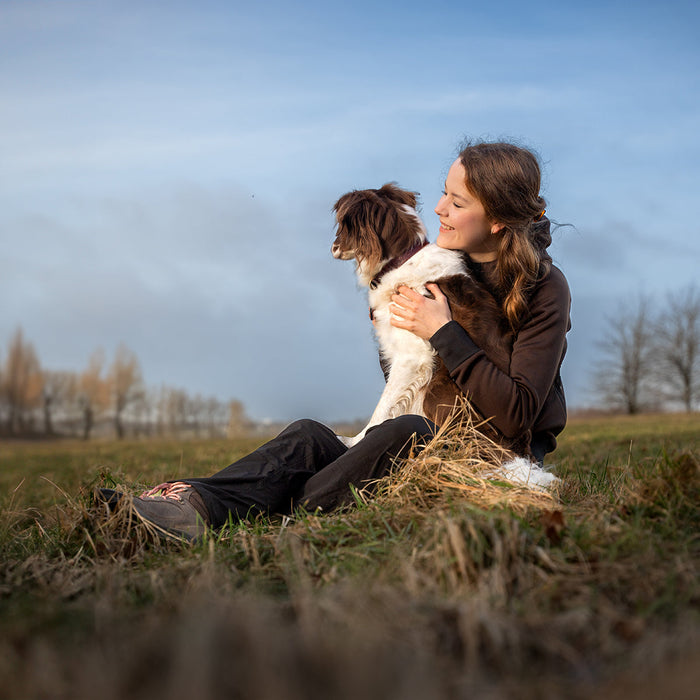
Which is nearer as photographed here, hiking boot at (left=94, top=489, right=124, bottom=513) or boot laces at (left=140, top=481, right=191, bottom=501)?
hiking boot at (left=94, top=489, right=124, bottom=513)

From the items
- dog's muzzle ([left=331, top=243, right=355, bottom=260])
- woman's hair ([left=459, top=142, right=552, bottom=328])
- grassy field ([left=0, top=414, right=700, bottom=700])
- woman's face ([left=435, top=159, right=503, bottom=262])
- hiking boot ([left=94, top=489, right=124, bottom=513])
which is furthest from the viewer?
dog's muzzle ([left=331, top=243, right=355, bottom=260])

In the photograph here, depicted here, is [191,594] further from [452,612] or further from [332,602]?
[452,612]

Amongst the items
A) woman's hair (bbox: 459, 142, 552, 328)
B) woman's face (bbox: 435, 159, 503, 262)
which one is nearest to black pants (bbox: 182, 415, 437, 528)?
woman's hair (bbox: 459, 142, 552, 328)

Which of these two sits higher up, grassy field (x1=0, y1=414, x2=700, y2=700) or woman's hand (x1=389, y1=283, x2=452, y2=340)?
woman's hand (x1=389, y1=283, x2=452, y2=340)

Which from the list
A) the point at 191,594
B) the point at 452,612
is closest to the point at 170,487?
the point at 191,594

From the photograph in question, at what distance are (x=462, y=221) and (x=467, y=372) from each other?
0.85 m

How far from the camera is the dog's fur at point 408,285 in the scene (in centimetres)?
336

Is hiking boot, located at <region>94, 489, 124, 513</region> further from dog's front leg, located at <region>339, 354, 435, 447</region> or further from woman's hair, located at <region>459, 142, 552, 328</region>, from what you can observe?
woman's hair, located at <region>459, 142, 552, 328</region>

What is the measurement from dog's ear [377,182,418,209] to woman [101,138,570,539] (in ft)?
1.44

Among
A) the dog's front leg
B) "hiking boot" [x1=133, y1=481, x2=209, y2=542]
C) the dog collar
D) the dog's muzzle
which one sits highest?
the dog's muzzle

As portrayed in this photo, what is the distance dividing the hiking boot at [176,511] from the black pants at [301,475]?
45mm

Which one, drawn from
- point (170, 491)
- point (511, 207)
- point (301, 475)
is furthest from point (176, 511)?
point (511, 207)

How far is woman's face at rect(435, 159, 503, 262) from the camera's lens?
342 cm

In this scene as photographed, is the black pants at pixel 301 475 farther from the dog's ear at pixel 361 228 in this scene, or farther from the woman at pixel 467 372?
the dog's ear at pixel 361 228
